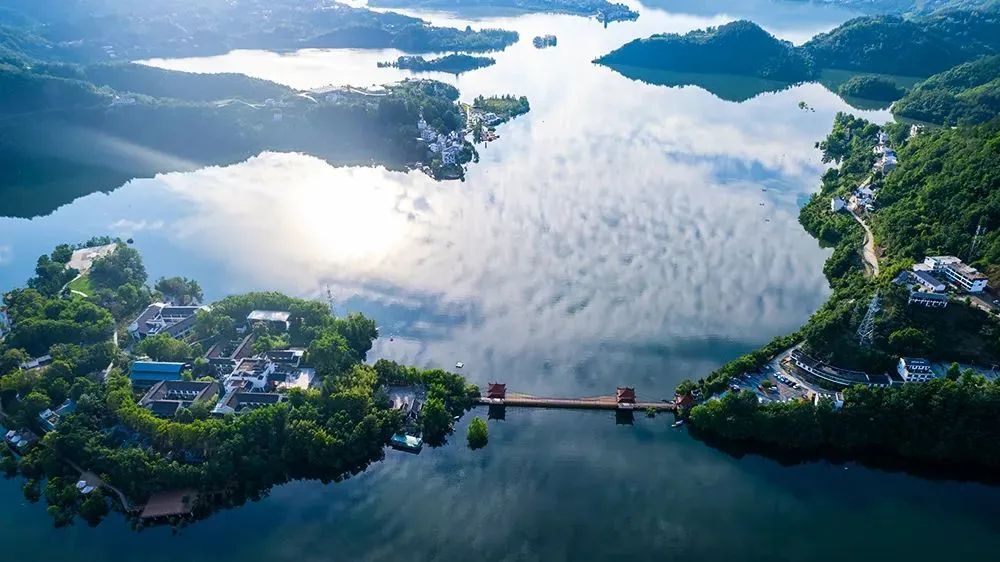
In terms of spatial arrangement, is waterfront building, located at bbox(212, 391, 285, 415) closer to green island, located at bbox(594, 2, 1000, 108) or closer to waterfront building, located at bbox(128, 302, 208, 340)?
waterfront building, located at bbox(128, 302, 208, 340)

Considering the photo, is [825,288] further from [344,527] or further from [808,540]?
[344,527]

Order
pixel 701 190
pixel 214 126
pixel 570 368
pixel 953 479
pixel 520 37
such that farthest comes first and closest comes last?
pixel 520 37 < pixel 214 126 < pixel 701 190 < pixel 570 368 < pixel 953 479

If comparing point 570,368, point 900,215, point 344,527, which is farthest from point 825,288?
point 344,527

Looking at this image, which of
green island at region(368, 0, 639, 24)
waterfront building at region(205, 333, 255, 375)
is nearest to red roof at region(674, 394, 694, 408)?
waterfront building at region(205, 333, 255, 375)

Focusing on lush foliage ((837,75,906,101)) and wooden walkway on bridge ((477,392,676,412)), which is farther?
lush foliage ((837,75,906,101))

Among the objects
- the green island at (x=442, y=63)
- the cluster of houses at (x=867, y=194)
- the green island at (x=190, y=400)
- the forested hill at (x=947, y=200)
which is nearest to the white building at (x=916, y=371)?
the forested hill at (x=947, y=200)

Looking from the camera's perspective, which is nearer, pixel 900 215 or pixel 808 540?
pixel 808 540
